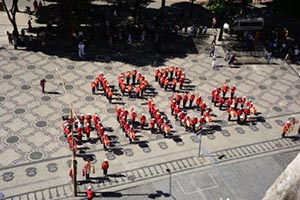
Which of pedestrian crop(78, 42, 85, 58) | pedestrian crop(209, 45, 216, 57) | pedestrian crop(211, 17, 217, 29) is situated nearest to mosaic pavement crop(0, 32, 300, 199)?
pedestrian crop(209, 45, 216, 57)

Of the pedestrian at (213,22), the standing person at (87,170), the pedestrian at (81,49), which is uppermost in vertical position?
the pedestrian at (213,22)

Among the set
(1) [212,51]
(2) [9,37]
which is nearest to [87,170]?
(2) [9,37]

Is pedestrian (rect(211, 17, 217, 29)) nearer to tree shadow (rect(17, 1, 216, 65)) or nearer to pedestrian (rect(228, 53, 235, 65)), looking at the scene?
tree shadow (rect(17, 1, 216, 65))

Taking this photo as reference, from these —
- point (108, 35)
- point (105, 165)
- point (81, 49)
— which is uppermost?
point (108, 35)

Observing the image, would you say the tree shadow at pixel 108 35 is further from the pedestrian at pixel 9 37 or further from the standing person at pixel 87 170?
the standing person at pixel 87 170

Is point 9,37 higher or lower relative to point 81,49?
higher

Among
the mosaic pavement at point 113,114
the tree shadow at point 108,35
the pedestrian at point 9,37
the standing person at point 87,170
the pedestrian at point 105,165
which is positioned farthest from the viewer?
the tree shadow at point 108,35

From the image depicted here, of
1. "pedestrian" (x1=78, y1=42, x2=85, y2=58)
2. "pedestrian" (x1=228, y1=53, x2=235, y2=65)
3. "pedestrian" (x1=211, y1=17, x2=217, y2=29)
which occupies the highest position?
"pedestrian" (x1=211, y1=17, x2=217, y2=29)

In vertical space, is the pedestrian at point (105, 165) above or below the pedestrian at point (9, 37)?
below

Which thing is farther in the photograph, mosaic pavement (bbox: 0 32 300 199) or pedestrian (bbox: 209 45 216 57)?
pedestrian (bbox: 209 45 216 57)

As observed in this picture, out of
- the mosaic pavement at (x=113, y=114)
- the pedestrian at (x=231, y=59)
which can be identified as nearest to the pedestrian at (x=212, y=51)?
the mosaic pavement at (x=113, y=114)

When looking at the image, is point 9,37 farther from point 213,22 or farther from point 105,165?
point 213,22

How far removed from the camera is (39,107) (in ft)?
103

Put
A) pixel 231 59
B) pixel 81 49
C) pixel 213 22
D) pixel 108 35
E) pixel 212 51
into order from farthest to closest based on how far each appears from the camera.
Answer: pixel 213 22
pixel 108 35
pixel 212 51
pixel 231 59
pixel 81 49
